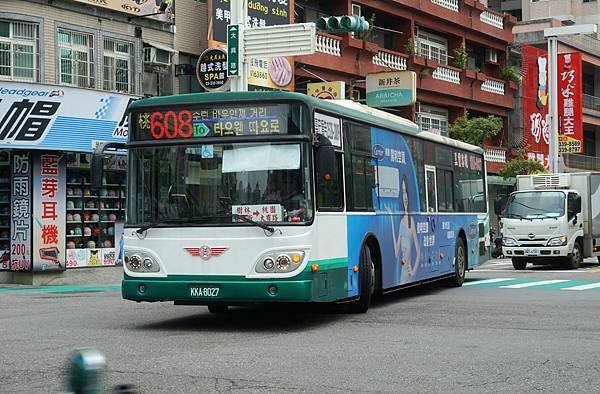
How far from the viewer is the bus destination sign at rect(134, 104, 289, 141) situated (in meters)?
11.8

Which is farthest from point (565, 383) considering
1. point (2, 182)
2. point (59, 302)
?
point (2, 182)

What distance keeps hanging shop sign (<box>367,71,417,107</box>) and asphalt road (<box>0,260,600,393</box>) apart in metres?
11.9

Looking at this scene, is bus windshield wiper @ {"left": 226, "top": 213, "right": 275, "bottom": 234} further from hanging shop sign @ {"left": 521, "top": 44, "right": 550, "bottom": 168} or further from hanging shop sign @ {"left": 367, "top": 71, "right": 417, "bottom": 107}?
hanging shop sign @ {"left": 521, "top": 44, "right": 550, "bottom": 168}

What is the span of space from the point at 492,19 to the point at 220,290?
35.2m

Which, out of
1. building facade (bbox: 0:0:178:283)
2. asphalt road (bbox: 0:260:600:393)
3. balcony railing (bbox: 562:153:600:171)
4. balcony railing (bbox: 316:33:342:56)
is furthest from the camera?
balcony railing (bbox: 562:153:600:171)

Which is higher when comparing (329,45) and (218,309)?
(329,45)

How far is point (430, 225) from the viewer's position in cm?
1712

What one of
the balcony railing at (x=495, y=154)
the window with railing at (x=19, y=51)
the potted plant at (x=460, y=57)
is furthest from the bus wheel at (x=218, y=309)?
the balcony railing at (x=495, y=154)

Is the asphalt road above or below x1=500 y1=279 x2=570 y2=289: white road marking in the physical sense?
above

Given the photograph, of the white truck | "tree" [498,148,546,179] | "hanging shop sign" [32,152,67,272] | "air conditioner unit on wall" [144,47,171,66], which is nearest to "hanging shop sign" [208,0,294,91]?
"air conditioner unit on wall" [144,47,171,66]

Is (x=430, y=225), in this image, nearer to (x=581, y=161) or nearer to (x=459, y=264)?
(x=459, y=264)

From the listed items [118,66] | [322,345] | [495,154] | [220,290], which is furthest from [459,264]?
[495,154]

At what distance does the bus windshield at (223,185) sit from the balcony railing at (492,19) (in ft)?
108

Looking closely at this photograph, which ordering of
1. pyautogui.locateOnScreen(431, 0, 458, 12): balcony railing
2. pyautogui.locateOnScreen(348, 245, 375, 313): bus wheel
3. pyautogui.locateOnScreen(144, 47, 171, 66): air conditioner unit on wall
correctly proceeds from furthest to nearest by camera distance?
pyautogui.locateOnScreen(431, 0, 458, 12): balcony railing
pyautogui.locateOnScreen(144, 47, 171, 66): air conditioner unit on wall
pyautogui.locateOnScreen(348, 245, 375, 313): bus wheel
